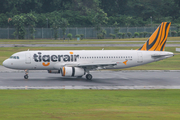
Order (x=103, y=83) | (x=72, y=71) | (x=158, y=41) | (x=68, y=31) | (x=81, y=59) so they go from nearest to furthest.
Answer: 1. (x=103, y=83)
2. (x=72, y=71)
3. (x=81, y=59)
4. (x=158, y=41)
5. (x=68, y=31)

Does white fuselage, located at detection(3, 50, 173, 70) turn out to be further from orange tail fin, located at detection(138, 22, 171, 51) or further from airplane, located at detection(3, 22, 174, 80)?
orange tail fin, located at detection(138, 22, 171, 51)

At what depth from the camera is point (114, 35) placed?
380 feet

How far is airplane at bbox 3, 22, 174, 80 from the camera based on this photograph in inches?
1386

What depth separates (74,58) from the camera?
3656 centimetres

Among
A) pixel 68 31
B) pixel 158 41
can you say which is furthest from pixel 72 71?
pixel 68 31

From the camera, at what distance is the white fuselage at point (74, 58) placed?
117ft

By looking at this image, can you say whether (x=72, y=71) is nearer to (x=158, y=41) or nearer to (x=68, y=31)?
(x=158, y=41)
